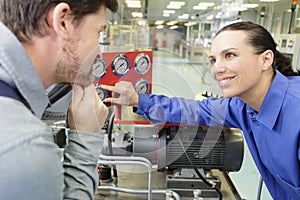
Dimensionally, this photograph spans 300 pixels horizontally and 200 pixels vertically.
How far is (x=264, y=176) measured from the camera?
3.77 ft

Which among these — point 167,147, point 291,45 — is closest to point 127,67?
point 167,147

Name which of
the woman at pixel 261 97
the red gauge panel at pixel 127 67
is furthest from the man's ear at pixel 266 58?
the red gauge panel at pixel 127 67

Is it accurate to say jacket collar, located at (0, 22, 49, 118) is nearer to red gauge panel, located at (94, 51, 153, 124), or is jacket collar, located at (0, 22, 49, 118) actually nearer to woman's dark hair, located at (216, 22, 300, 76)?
red gauge panel, located at (94, 51, 153, 124)

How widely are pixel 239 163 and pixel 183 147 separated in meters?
0.26

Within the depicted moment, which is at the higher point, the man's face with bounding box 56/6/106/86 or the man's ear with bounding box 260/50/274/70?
the man's face with bounding box 56/6/106/86

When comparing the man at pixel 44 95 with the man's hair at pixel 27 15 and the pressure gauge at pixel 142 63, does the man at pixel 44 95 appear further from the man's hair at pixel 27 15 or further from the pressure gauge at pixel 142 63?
the pressure gauge at pixel 142 63

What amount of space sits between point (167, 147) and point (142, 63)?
37 centimetres

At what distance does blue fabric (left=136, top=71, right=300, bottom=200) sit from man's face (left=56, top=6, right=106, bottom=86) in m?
0.56

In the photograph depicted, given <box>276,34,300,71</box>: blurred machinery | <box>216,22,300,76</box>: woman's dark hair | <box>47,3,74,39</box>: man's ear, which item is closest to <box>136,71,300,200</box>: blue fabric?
<box>216,22,300,76</box>: woman's dark hair

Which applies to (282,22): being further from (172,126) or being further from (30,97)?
(30,97)

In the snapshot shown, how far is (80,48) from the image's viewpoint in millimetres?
583

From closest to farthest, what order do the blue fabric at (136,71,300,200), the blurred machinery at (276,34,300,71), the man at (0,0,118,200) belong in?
the man at (0,0,118,200)
the blue fabric at (136,71,300,200)
the blurred machinery at (276,34,300,71)

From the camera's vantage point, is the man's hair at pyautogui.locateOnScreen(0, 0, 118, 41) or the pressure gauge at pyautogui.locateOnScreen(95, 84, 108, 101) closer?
the man's hair at pyautogui.locateOnScreen(0, 0, 118, 41)

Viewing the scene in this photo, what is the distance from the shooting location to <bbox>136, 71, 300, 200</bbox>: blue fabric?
36.3 inches
